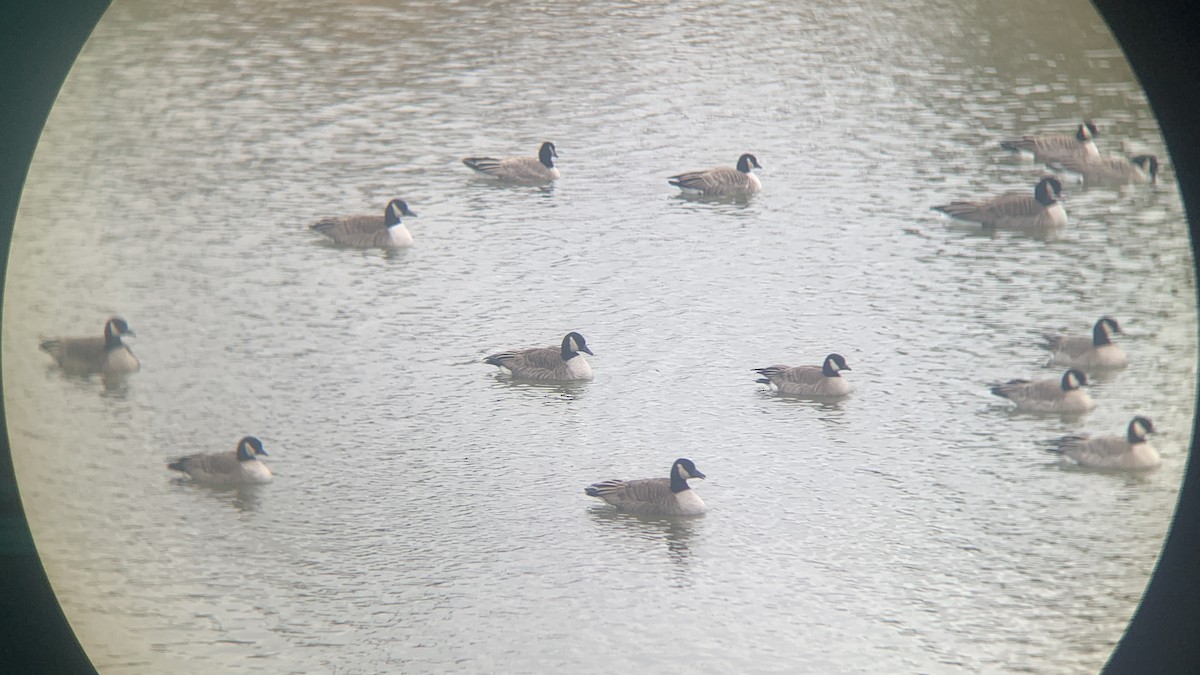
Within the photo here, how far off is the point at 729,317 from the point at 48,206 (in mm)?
2038

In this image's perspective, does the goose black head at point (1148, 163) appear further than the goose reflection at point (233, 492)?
Yes

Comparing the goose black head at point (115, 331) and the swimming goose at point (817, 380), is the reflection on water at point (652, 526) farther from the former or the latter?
the goose black head at point (115, 331)

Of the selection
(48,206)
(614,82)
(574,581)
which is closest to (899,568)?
(574,581)

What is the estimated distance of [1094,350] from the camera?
3.94 m

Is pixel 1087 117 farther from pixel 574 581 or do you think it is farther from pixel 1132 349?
pixel 574 581

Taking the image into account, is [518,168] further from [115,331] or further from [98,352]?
[98,352]

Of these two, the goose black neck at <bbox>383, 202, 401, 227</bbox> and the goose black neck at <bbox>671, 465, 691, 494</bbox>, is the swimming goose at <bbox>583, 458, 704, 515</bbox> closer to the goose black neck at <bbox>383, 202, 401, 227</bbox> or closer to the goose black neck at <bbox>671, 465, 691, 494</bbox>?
the goose black neck at <bbox>671, 465, 691, 494</bbox>

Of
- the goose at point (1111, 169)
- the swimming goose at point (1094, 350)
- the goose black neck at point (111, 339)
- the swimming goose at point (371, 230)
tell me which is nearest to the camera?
the goose black neck at point (111, 339)

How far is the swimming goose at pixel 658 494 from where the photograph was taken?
343 centimetres

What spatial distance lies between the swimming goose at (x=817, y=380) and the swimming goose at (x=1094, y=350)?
2.11 ft

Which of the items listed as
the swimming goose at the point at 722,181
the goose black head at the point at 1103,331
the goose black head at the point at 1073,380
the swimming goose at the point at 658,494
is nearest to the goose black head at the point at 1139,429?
the goose black head at the point at 1073,380

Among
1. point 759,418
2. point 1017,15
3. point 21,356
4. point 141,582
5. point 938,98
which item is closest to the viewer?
point 141,582

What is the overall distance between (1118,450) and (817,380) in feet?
2.84

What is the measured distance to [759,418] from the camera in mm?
3879
